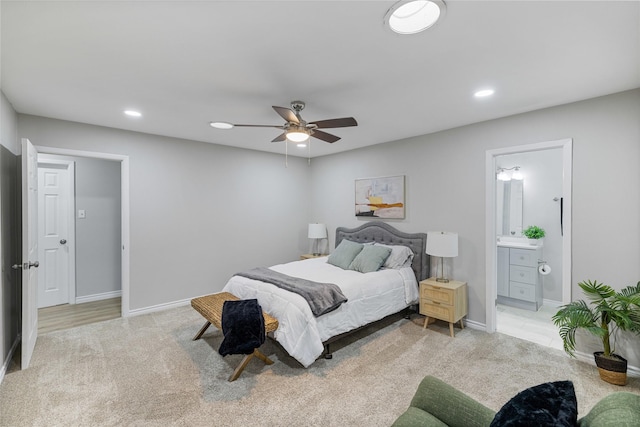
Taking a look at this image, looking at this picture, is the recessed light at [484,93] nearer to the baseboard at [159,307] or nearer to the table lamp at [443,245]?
the table lamp at [443,245]

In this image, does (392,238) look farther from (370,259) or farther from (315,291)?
(315,291)

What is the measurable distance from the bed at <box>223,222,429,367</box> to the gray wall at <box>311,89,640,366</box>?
1.31 feet

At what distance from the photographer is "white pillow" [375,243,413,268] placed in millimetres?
3966

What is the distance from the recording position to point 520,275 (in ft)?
14.4

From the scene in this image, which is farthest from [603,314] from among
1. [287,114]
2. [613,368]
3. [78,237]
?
[78,237]

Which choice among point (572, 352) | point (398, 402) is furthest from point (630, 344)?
point (398, 402)

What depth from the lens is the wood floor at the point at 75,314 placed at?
377 centimetres

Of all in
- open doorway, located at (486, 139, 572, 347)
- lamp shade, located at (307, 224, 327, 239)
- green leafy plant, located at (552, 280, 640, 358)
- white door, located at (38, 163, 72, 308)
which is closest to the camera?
green leafy plant, located at (552, 280, 640, 358)

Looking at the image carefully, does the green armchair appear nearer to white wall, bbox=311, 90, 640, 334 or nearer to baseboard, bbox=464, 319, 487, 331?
white wall, bbox=311, 90, 640, 334

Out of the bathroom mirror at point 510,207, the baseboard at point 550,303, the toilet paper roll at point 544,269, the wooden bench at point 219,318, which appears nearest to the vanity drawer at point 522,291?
the toilet paper roll at point 544,269

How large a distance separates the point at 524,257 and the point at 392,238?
76.7 inches

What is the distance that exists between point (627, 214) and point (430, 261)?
1993mm

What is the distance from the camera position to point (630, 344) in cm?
263

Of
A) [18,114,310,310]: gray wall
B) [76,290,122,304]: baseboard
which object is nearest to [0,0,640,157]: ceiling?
[18,114,310,310]: gray wall
